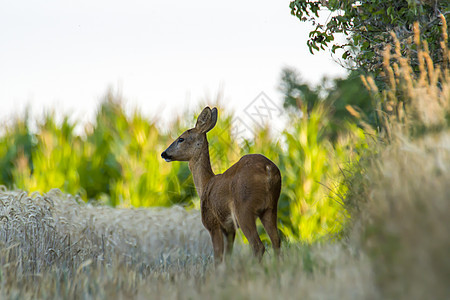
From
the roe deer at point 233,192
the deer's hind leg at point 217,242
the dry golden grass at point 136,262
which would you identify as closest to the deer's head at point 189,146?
the roe deer at point 233,192

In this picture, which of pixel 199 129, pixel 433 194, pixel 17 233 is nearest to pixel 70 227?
pixel 17 233

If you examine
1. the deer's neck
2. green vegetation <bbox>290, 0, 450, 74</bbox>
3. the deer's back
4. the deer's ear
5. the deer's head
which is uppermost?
green vegetation <bbox>290, 0, 450, 74</bbox>

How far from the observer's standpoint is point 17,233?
20.4 ft

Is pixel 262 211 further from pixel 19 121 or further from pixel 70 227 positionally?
pixel 19 121

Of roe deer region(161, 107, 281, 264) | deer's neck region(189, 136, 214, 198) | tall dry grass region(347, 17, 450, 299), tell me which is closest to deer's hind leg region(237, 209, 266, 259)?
roe deer region(161, 107, 281, 264)

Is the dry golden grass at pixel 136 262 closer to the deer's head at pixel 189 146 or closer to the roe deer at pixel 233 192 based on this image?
the roe deer at pixel 233 192

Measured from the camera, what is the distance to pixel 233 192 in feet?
18.5

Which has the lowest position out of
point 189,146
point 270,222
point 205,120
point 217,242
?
point 217,242

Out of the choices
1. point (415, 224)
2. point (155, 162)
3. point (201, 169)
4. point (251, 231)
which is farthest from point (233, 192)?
point (155, 162)

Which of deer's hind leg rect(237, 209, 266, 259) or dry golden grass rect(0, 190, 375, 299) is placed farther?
deer's hind leg rect(237, 209, 266, 259)

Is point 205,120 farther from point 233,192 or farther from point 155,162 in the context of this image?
point 155,162

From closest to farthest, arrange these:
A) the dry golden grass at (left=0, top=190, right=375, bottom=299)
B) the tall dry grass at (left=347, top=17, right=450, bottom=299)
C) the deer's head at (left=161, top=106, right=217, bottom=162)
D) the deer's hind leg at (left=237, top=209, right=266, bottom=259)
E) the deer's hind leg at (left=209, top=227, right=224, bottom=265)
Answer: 1. the tall dry grass at (left=347, top=17, right=450, bottom=299)
2. the dry golden grass at (left=0, top=190, right=375, bottom=299)
3. the deer's hind leg at (left=237, top=209, right=266, bottom=259)
4. the deer's hind leg at (left=209, top=227, right=224, bottom=265)
5. the deer's head at (left=161, top=106, right=217, bottom=162)

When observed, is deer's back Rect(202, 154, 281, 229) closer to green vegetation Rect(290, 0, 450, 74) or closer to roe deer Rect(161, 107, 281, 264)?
roe deer Rect(161, 107, 281, 264)

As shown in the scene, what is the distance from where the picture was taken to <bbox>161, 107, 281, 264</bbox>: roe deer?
5.47 meters
